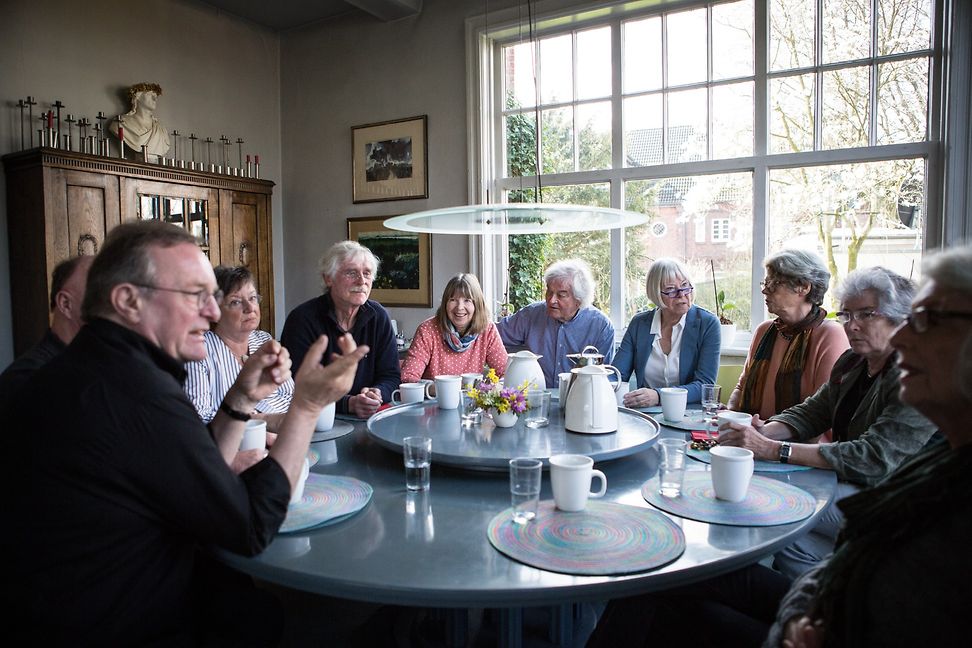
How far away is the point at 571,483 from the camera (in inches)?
51.4

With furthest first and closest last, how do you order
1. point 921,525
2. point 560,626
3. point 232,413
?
point 560,626 < point 232,413 < point 921,525

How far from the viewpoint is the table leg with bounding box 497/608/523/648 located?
5.24 ft

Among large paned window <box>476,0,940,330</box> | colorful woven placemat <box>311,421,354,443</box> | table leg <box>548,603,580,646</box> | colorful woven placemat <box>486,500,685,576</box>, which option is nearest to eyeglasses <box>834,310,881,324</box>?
colorful woven placemat <box>486,500,685,576</box>

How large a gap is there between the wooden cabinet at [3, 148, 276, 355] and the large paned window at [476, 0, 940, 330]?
6.96ft

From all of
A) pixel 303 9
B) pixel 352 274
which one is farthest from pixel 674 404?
pixel 303 9

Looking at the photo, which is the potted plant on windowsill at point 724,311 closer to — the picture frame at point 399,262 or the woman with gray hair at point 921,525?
the picture frame at point 399,262

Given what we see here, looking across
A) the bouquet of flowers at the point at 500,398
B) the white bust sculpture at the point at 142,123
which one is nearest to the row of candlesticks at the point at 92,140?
the white bust sculpture at the point at 142,123

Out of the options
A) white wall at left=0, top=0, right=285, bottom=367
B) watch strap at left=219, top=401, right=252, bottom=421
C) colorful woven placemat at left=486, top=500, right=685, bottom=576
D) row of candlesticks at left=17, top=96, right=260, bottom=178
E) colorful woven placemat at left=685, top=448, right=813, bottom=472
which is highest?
white wall at left=0, top=0, right=285, bottom=367

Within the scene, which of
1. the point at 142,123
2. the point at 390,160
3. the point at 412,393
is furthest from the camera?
the point at 390,160

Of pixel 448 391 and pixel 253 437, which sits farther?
pixel 448 391

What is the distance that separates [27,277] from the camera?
3.73m

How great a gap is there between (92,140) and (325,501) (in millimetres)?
3725

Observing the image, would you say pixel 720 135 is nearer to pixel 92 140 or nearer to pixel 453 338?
pixel 453 338

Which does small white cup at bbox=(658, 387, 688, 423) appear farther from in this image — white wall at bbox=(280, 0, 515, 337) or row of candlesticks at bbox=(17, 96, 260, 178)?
row of candlesticks at bbox=(17, 96, 260, 178)
